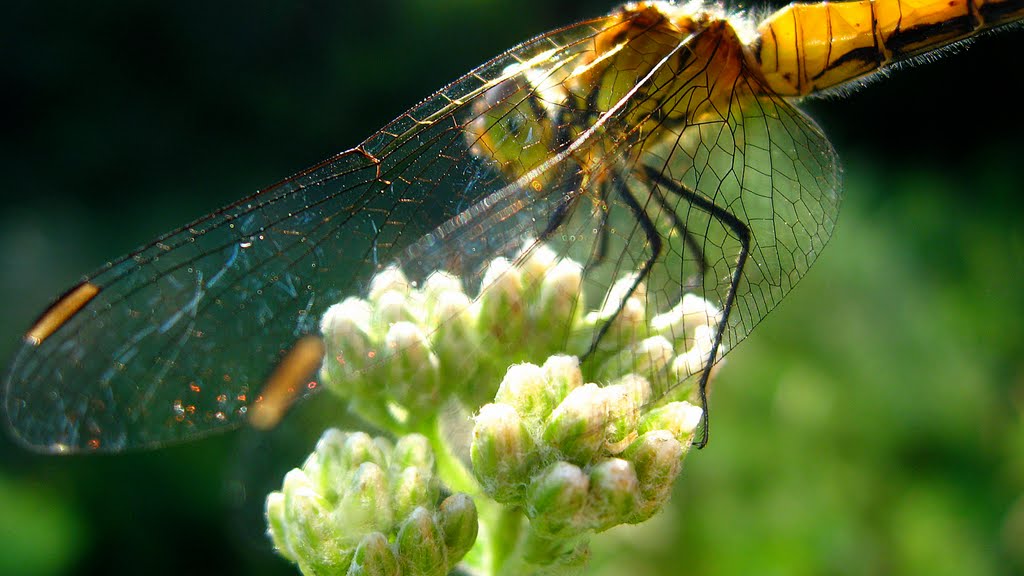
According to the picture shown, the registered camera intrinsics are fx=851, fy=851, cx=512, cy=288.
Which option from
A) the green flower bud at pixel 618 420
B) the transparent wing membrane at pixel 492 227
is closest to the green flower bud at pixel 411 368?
the transparent wing membrane at pixel 492 227

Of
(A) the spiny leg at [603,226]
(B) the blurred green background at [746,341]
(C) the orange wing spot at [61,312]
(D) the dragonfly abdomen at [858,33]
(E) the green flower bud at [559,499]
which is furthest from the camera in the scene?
(B) the blurred green background at [746,341]

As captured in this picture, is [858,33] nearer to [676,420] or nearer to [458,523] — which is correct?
[676,420]

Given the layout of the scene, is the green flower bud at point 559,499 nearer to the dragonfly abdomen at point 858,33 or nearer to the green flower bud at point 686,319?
the green flower bud at point 686,319

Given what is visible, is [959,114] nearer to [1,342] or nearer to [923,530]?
[923,530]

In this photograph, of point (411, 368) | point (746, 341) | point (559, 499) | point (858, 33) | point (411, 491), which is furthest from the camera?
point (746, 341)

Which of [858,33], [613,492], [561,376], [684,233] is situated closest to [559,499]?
[613,492]
